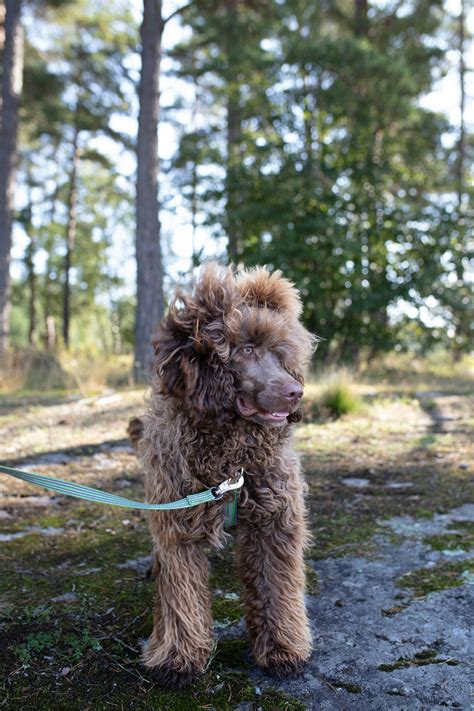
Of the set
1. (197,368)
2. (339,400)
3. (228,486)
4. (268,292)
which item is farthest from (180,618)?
(339,400)

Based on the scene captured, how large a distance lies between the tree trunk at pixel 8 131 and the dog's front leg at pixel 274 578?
1290 cm

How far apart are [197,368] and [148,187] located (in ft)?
30.6

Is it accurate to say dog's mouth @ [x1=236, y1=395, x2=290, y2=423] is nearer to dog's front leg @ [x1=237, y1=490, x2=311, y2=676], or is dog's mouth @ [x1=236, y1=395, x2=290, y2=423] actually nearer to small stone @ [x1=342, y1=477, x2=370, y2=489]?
dog's front leg @ [x1=237, y1=490, x2=311, y2=676]

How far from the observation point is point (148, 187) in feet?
36.2

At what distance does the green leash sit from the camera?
2229mm

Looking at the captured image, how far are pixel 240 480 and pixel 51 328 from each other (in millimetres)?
24384

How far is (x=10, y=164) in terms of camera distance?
14.3 m

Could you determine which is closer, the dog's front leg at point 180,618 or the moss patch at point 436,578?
the dog's front leg at point 180,618

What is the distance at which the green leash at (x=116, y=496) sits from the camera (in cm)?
223

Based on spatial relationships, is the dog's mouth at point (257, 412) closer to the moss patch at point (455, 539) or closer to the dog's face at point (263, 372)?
the dog's face at point (263, 372)

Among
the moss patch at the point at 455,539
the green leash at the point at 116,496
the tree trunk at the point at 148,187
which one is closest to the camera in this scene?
the green leash at the point at 116,496

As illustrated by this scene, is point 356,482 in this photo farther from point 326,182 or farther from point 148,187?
point 326,182

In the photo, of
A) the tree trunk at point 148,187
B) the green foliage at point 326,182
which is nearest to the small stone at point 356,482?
the tree trunk at point 148,187

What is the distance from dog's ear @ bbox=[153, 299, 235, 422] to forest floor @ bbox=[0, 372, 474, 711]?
1.15m
